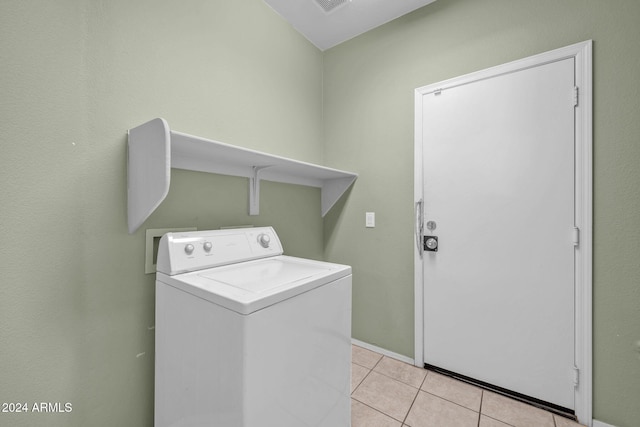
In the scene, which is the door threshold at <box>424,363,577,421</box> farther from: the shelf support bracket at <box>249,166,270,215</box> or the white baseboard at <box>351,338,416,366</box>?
the shelf support bracket at <box>249,166,270,215</box>

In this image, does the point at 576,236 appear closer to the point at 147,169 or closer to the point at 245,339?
the point at 245,339

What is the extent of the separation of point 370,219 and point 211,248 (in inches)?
50.0

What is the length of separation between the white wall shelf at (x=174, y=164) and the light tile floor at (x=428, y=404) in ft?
4.46

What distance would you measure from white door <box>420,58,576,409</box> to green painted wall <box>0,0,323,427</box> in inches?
57.9

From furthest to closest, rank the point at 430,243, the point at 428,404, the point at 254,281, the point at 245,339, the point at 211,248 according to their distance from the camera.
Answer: the point at 430,243 < the point at 428,404 < the point at 211,248 < the point at 254,281 < the point at 245,339

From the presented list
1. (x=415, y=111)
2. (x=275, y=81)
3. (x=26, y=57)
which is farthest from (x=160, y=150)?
(x=415, y=111)

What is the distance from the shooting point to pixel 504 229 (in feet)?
5.02

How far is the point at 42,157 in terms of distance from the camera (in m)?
0.92

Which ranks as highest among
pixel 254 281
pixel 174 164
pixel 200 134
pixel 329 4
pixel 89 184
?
pixel 329 4

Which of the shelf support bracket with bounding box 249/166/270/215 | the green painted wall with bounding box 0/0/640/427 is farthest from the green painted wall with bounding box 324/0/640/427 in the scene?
the shelf support bracket with bounding box 249/166/270/215

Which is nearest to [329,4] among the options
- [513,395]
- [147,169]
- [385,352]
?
[147,169]

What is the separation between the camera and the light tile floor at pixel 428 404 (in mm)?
1345

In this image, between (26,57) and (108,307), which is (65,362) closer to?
(108,307)

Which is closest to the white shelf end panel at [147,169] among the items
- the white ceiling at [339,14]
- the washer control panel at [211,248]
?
the washer control panel at [211,248]
